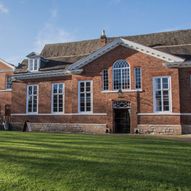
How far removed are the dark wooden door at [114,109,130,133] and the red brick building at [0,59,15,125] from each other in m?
17.0

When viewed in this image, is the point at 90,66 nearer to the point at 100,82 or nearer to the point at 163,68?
the point at 100,82

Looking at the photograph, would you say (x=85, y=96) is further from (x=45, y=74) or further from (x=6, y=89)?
(x=6, y=89)

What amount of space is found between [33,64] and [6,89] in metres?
8.80

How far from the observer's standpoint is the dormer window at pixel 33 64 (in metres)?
28.8

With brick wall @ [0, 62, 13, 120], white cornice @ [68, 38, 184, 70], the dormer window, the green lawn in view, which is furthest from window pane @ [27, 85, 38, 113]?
the green lawn

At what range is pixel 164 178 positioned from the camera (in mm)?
6457

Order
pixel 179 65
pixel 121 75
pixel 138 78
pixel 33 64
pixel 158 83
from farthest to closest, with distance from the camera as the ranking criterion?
pixel 33 64 < pixel 121 75 < pixel 138 78 < pixel 158 83 < pixel 179 65

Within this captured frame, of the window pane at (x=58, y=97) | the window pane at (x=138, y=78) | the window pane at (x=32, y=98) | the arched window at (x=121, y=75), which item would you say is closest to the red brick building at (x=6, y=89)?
the window pane at (x=32, y=98)

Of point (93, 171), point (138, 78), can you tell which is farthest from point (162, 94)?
point (93, 171)

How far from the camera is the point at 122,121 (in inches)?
973

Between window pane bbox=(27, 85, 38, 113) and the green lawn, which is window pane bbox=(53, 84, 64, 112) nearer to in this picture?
window pane bbox=(27, 85, 38, 113)

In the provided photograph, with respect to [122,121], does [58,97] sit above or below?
above

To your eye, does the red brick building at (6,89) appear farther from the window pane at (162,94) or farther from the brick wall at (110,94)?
the window pane at (162,94)

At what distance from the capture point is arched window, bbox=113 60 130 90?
24.3 meters
